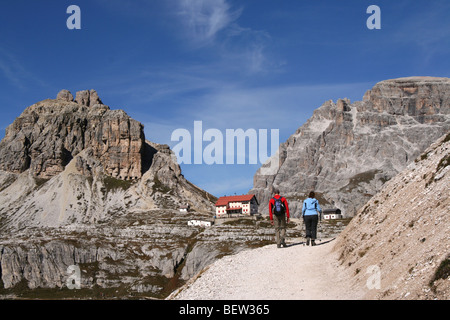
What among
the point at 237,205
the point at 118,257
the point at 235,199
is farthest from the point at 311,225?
the point at 235,199

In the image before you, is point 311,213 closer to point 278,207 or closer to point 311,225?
point 311,225

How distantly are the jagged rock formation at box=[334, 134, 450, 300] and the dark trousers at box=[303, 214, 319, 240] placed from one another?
2.45 meters

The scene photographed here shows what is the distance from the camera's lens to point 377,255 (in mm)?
19547

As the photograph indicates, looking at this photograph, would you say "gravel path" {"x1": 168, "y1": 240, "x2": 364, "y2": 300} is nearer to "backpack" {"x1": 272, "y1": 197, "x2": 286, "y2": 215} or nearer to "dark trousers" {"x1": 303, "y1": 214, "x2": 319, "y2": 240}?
"dark trousers" {"x1": 303, "y1": 214, "x2": 319, "y2": 240}

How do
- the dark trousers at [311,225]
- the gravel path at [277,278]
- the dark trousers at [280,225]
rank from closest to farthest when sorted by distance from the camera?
1. the gravel path at [277,278]
2. the dark trousers at [311,225]
3. the dark trousers at [280,225]

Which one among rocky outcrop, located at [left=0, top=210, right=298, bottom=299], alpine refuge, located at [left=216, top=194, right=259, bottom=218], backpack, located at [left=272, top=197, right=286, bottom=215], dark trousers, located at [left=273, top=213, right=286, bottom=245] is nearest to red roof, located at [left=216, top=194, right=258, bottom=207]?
alpine refuge, located at [left=216, top=194, right=259, bottom=218]

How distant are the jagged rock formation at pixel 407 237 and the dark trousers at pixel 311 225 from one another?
245cm

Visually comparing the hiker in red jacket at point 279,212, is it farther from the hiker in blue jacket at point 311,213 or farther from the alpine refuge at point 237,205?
the alpine refuge at point 237,205

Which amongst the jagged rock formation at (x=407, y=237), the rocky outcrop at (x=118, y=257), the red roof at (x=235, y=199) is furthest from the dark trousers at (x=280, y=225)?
the red roof at (x=235, y=199)

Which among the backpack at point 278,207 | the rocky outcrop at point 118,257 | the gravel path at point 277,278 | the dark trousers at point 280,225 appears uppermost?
the backpack at point 278,207

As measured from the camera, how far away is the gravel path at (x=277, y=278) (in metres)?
19.0
